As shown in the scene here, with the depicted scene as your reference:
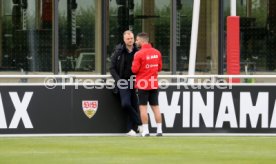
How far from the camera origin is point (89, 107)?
1730 centimetres

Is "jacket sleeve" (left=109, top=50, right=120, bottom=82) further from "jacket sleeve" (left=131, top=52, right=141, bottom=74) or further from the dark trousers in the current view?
"jacket sleeve" (left=131, top=52, right=141, bottom=74)

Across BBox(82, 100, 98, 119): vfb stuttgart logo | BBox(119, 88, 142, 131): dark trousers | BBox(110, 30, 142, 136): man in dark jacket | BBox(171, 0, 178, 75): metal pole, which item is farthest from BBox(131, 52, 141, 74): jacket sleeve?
BBox(171, 0, 178, 75): metal pole

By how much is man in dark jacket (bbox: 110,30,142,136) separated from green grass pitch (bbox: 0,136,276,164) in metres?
0.49

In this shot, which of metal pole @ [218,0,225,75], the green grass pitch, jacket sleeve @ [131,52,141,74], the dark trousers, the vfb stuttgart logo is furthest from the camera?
metal pole @ [218,0,225,75]

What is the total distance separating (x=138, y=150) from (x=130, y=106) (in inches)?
117

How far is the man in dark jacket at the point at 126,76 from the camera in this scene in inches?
675

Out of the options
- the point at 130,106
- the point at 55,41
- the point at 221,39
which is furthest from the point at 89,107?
the point at 221,39

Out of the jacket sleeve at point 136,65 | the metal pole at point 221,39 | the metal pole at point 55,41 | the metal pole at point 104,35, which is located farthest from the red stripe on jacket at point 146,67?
the metal pole at point 221,39

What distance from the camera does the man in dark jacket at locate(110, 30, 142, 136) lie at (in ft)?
56.2

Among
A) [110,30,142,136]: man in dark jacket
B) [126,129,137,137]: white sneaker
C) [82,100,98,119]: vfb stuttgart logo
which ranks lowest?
[126,129,137,137]: white sneaker

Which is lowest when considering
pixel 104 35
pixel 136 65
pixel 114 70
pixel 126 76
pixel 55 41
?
pixel 126 76

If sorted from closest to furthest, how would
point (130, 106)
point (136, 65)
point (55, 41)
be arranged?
point (136, 65) → point (130, 106) → point (55, 41)

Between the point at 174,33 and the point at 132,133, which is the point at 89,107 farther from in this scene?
the point at 174,33

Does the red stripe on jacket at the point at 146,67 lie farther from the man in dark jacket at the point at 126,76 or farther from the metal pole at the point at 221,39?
the metal pole at the point at 221,39
